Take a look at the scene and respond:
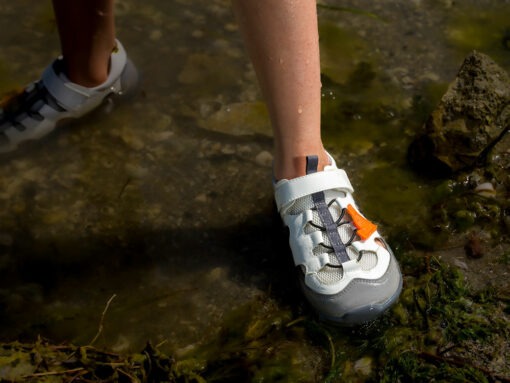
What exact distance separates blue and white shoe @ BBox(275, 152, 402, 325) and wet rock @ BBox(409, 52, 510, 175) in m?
0.42

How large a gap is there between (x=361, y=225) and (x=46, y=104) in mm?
1067

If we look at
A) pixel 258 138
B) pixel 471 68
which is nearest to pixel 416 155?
pixel 471 68

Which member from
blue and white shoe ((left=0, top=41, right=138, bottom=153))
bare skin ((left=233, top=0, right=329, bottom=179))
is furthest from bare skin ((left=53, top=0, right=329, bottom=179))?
blue and white shoe ((left=0, top=41, right=138, bottom=153))

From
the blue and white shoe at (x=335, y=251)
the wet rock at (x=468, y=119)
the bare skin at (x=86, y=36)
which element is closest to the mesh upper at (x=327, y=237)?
the blue and white shoe at (x=335, y=251)

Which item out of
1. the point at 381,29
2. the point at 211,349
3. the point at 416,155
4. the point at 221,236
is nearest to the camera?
the point at 211,349

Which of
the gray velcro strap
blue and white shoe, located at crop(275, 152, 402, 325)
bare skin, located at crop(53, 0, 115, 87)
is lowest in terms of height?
blue and white shoe, located at crop(275, 152, 402, 325)

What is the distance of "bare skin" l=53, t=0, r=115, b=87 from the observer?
2.00 metres

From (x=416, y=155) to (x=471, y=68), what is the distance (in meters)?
0.30

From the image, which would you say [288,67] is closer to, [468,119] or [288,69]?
[288,69]

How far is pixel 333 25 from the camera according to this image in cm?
264

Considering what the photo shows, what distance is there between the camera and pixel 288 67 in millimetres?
1595

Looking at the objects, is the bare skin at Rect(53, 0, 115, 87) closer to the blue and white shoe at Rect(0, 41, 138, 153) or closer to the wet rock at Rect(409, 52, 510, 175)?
the blue and white shoe at Rect(0, 41, 138, 153)

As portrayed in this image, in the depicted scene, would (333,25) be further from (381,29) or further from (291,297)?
(291,297)

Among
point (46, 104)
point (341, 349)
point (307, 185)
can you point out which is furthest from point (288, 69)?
point (46, 104)
